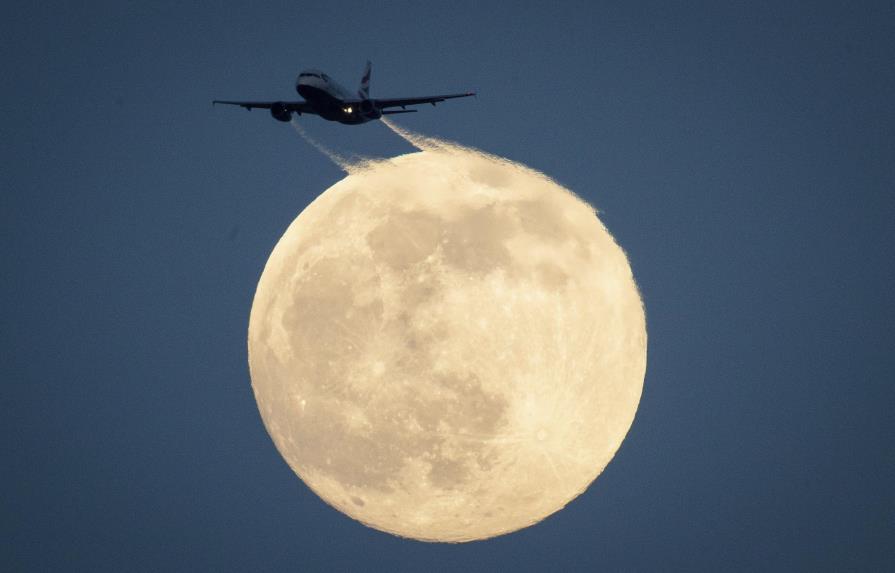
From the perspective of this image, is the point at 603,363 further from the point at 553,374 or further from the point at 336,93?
the point at 336,93

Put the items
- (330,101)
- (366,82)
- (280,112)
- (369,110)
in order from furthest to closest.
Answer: (366,82), (280,112), (369,110), (330,101)

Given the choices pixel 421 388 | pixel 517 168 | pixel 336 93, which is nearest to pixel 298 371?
pixel 421 388

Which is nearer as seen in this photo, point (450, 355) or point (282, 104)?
point (450, 355)

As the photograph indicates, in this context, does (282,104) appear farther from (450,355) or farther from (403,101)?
(450,355)

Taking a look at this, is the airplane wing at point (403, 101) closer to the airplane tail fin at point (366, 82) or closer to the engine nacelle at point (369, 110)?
the engine nacelle at point (369, 110)

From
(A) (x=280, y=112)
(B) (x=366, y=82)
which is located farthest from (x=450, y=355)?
(B) (x=366, y=82)

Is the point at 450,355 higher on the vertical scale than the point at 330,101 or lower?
lower
